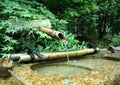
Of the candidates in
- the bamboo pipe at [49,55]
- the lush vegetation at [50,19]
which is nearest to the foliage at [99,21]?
the lush vegetation at [50,19]

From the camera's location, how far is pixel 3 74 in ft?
20.0

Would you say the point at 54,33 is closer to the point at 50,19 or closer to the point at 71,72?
the point at 71,72

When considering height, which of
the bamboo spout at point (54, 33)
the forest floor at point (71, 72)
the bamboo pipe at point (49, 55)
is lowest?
the forest floor at point (71, 72)

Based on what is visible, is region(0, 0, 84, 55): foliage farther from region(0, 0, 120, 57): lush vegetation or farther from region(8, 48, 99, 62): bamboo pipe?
region(8, 48, 99, 62): bamboo pipe

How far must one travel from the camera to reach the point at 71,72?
7156 mm

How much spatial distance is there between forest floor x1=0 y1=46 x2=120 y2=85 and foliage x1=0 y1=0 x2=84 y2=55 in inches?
32.2

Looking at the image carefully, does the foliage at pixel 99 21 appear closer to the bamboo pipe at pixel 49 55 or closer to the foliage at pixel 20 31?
the foliage at pixel 20 31

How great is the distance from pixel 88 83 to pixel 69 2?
20.3ft

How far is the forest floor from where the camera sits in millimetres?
5980

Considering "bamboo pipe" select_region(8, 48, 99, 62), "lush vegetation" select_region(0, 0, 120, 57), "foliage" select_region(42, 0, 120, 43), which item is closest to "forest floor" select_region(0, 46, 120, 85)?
"bamboo pipe" select_region(8, 48, 99, 62)

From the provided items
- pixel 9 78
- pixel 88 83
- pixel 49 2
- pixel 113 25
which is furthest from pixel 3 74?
pixel 113 25

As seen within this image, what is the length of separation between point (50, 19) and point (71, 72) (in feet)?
10.6

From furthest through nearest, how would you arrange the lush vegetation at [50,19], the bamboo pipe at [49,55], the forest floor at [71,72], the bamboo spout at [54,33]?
the lush vegetation at [50,19], the bamboo spout at [54,33], the bamboo pipe at [49,55], the forest floor at [71,72]

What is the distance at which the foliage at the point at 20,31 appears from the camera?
8078 millimetres
